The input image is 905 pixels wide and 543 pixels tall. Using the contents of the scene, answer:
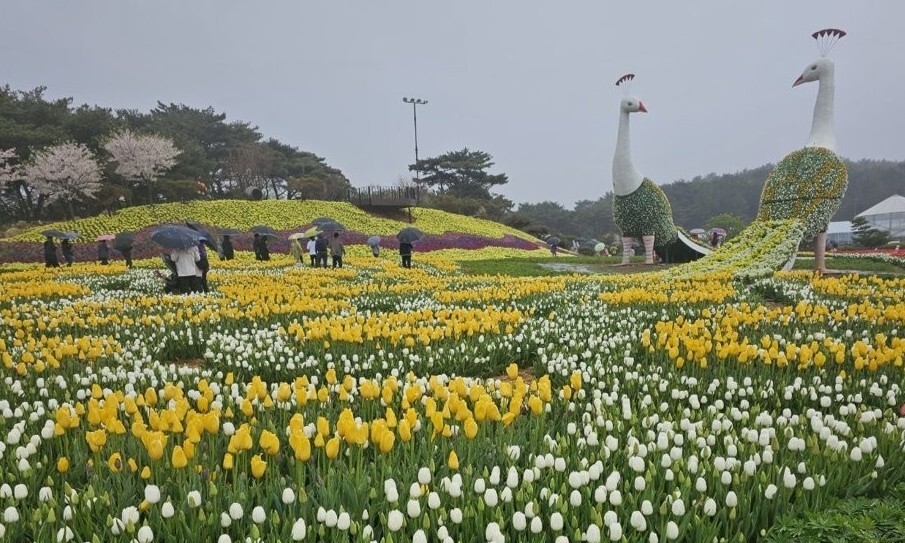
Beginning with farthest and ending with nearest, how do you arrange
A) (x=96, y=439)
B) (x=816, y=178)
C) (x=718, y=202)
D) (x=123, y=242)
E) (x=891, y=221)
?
(x=718, y=202) < (x=891, y=221) < (x=123, y=242) < (x=816, y=178) < (x=96, y=439)

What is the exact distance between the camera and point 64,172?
43.0m

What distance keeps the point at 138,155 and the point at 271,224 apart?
17561 millimetres

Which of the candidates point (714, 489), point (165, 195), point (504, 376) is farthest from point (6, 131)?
point (714, 489)

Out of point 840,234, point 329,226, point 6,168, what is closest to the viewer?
point 329,226

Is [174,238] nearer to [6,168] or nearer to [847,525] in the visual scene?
[847,525]

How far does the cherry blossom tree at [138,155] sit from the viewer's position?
48.3 meters

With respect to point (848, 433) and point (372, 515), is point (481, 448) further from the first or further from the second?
point (848, 433)

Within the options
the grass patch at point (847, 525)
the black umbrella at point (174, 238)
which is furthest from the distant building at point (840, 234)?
the grass patch at point (847, 525)

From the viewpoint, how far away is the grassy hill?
33438mm

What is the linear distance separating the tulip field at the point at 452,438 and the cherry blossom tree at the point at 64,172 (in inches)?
1779

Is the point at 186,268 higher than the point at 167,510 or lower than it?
higher

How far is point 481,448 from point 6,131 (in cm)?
5602

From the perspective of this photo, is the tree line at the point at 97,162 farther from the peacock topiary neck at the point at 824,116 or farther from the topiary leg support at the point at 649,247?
the peacock topiary neck at the point at 824,116

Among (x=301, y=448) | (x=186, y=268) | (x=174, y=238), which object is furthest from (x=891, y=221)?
(x=301, y=448)
